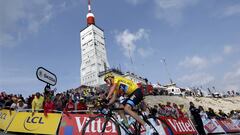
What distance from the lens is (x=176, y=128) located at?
52.7ft

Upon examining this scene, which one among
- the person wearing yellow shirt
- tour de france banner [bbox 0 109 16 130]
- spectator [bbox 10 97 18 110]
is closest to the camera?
tour de france banner [bbox 0 109 16 130]

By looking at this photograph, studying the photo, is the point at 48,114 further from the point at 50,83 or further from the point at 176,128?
the point at 176,128

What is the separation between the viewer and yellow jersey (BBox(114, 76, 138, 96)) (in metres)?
7.78

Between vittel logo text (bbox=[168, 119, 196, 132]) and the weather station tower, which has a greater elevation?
the weather station tower

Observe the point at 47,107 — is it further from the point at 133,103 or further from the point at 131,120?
the point at 133,103

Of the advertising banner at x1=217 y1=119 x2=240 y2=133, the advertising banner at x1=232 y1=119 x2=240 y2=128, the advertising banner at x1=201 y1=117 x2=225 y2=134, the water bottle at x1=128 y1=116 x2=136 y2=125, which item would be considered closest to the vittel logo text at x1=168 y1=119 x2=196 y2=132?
the advertising banner at x1=201 y1=117 x2=225 y2=134

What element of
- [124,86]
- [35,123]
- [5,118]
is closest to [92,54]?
[5,118]

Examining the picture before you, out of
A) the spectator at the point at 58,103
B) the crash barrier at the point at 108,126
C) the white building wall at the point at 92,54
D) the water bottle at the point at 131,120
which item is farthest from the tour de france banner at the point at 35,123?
the white building wall at the point at 92,54

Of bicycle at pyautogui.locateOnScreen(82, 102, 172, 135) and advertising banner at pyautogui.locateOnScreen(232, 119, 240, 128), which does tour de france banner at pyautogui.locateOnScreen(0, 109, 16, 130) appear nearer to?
bicycle at pyautogui.locateOnScreen(82, 102, 172, 135)

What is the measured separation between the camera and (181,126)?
16.8m

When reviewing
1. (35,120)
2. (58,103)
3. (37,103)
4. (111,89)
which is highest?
(58,103)

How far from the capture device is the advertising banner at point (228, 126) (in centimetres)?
2069

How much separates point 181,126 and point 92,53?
124 m

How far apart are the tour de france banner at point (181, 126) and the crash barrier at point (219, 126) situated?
1658 millimetres
